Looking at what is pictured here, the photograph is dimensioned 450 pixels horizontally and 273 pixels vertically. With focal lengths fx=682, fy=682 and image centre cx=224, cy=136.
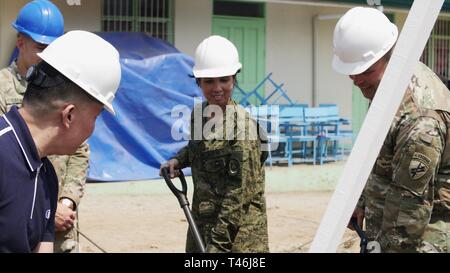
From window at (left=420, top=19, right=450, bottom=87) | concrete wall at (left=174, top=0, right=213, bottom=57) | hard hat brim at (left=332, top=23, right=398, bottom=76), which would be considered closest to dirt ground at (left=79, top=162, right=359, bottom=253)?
concrete wall at (left=174, top=0, right=213, bottom=57)

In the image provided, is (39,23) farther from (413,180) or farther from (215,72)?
(413,180)

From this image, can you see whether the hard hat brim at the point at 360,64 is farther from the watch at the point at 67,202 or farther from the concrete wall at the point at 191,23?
the concrete wall at the point at 191,23

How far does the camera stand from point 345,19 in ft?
9.82

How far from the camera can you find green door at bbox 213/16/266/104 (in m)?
11.6

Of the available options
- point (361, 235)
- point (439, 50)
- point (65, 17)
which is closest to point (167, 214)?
point (65, 17)

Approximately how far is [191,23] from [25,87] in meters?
7.62

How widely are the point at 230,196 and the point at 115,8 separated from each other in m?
7.64

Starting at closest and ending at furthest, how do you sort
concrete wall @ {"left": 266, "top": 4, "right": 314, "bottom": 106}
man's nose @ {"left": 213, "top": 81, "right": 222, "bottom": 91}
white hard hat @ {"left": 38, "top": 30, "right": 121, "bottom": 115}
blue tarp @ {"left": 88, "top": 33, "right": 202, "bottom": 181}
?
1. white hard hat @ {"left": 38, "top": 30, "right": 121, "bottom": 115}
2. man's nose @ {"left": 213, "top": 81, "right": 222, "bottom": 91}
3. blue tarp @ {"left": 88, "top": 33, "right": 202, "bottom": 181}
4. concrete wall @ {"left": 266, "top": 4, "right": 314, "bottom": 106}

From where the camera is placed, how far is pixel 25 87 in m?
3.80

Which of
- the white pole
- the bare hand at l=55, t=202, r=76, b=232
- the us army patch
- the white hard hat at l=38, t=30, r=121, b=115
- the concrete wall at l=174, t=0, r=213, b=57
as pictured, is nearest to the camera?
the white pole

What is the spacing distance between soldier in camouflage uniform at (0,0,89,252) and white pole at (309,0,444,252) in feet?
7.22

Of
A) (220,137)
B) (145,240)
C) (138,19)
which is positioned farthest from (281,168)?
(220,137)

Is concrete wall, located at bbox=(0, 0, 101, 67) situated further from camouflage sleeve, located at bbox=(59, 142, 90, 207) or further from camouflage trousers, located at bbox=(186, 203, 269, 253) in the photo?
camouflage trousers, located at bbox=(186, 203, 269, 253)
